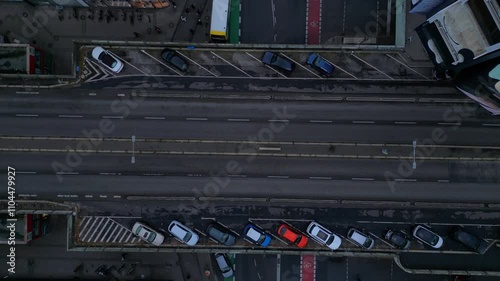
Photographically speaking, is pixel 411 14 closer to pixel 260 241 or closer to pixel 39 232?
pixel 260 241

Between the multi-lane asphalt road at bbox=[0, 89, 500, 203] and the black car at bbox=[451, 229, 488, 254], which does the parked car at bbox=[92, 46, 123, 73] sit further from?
the black car at bbox=[451, 229, 488, 254]

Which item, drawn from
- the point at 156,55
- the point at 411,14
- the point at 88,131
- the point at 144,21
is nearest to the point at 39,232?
the point at 88,131

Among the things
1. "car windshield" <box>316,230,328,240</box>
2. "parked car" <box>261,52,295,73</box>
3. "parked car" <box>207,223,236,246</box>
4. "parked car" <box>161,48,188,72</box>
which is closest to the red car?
"car windshield" <box>316,230,328,240</box>

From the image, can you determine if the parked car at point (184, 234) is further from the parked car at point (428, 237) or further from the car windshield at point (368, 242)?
the parked car at point (428, 237)

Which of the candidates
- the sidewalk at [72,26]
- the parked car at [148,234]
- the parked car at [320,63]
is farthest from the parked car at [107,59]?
the parked car at [320,63]

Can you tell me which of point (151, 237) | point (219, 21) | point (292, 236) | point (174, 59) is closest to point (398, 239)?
point (292, 236)

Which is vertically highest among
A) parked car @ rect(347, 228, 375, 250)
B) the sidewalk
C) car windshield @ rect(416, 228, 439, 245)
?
the sidewalk

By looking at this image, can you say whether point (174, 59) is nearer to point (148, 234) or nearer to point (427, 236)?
point (148, 234)
